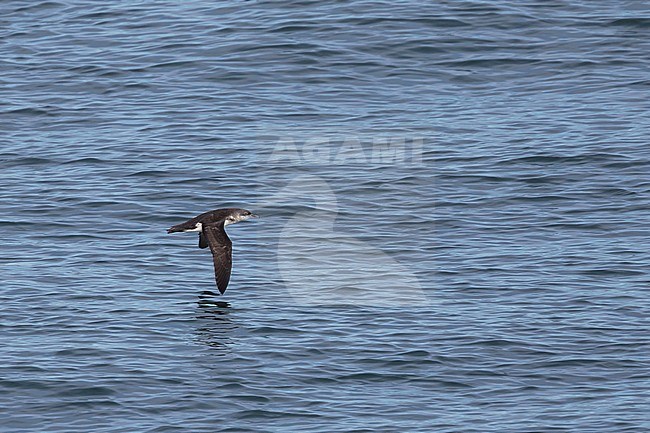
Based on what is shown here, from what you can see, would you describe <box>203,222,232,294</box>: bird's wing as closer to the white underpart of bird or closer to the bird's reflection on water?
the bird's reflection on water

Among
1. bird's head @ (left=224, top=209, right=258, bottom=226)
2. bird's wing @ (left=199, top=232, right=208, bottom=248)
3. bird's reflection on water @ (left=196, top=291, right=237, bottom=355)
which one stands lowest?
bird's reflection on water @ (left=196, top=291, right=237, bottom=355)

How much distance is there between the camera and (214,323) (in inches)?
748

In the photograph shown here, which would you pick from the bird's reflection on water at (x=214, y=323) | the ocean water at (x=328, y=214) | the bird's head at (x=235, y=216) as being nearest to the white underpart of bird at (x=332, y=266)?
the ocean water at (x=328, y=214)

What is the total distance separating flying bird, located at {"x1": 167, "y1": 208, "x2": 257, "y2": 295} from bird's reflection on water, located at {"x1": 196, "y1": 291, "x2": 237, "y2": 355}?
0.86 ft

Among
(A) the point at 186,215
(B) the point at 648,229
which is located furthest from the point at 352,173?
(B) the point at 648,229

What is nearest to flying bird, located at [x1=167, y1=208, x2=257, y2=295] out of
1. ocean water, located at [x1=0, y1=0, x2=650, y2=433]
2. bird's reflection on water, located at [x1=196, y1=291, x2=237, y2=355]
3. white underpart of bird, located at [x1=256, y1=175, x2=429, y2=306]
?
bird's reflection on water, located at [x1=196, y1=291, x2=237, y2=355]

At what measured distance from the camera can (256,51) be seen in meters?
32.2

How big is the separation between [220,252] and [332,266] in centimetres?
218

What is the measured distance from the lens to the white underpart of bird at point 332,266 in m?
20.2

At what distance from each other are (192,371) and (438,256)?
5.89m

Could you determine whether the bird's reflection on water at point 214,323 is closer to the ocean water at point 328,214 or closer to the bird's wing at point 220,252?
the ocean water at point 328,214

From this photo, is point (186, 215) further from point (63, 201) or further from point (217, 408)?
point (217, 408)

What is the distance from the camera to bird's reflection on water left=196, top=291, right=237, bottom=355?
1827cm

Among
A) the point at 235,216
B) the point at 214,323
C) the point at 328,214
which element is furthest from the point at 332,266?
the point at 214,323
